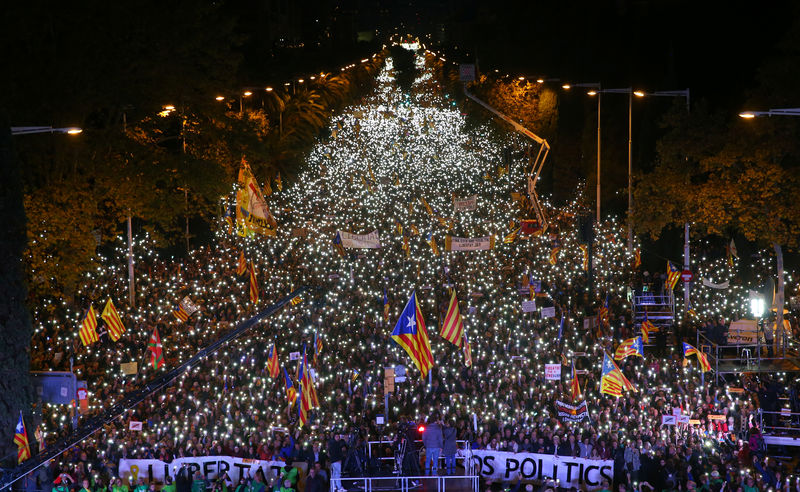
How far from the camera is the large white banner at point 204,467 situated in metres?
18.5

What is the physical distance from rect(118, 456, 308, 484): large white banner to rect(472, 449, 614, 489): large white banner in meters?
3.96

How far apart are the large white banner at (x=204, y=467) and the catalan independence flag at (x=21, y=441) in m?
1.92

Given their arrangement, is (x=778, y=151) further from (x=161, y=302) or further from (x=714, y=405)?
(x=161, y=302)

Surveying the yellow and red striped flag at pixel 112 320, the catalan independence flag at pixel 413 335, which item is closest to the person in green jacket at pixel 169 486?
the catalan independence flag at pixel 413 335

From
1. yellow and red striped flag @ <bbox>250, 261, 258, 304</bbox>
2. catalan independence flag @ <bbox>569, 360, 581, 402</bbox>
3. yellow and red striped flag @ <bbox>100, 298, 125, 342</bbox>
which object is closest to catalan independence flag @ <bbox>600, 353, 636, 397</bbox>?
catalan independence flag @ <bbox>569, 360, 581, 402</bbox>

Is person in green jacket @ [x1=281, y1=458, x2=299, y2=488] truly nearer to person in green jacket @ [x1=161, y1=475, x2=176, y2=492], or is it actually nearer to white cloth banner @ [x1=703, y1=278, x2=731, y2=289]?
person in green jacket @ [x1=161, y1=475, x2=176, y2=492]

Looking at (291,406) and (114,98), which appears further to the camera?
(114,98)

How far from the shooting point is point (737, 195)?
27.5 meters

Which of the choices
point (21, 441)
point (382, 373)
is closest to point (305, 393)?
point (382, 373)

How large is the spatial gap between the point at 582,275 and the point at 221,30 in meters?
16.0

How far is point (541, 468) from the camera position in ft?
61.7

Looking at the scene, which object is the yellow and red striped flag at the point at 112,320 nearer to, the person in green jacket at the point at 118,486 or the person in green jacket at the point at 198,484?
the person in green jacket at the point at 118,486

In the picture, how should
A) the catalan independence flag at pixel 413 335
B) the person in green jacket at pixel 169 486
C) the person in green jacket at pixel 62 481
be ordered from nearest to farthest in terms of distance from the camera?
the person in green jacket at pixel 62 481
the person in green jacket at pixel 169 486
the catalan independence flag at pixel 413 335

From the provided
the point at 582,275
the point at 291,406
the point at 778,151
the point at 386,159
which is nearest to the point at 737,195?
the point at 778,151
